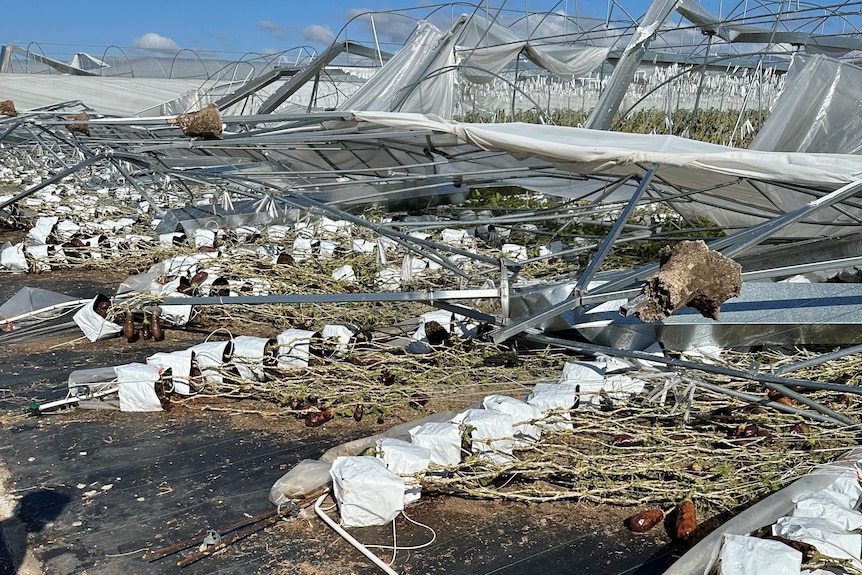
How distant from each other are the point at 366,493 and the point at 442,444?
434mm

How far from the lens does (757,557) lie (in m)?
2.40

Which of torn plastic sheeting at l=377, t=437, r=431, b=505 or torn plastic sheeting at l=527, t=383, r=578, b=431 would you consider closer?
torn plastic sheeting at l=377, t=437, r=431, b=505

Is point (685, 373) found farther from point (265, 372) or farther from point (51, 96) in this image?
point (51, 96)

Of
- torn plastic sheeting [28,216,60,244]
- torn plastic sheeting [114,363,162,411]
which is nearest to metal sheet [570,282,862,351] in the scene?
torn plastic sheeting [114,363,162,411]

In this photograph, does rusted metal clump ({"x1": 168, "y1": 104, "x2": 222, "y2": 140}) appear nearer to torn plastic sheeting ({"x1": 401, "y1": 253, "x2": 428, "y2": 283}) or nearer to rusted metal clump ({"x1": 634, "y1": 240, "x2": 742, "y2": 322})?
torn plastic sheeting ({"x1": 401, "y1": 253, "x2": 428, "y2": 283})

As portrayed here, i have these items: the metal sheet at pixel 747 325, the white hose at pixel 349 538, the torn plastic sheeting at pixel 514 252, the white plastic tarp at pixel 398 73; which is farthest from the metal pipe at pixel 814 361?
the white plastic tarp at pixel 398 73

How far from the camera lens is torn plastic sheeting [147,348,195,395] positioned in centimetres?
440

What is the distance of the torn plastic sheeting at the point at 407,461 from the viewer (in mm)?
3174

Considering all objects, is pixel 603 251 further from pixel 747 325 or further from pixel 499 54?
pixel 499 54

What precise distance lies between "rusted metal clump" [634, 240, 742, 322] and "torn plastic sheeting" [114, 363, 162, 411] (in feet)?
8.76

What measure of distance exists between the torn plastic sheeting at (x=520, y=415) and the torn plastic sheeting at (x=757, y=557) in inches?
44.8

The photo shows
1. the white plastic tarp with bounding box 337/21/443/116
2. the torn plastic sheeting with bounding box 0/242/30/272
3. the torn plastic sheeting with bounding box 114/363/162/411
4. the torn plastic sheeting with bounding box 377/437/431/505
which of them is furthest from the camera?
the white plastic tarp with bounding box 337/21/443/116

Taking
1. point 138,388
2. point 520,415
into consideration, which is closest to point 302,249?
point 138,388

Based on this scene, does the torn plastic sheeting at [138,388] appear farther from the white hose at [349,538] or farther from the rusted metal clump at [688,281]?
the rusted metal clump at [688,281]
